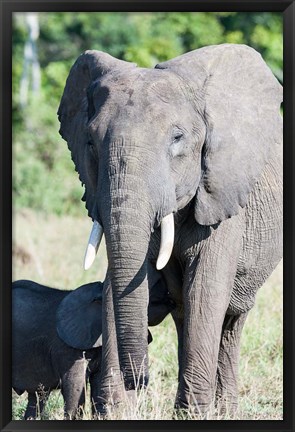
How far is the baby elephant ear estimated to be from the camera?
584 cm

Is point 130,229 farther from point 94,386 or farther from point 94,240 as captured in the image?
point 94,386

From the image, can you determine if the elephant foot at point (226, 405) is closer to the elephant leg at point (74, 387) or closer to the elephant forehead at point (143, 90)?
the elephant leg at point (74, 387)

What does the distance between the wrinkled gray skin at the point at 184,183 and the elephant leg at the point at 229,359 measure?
0.26 m

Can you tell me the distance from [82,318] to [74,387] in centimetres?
35

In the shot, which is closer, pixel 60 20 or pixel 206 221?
pixel 206 221

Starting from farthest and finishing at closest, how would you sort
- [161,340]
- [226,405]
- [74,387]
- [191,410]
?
[161,340]
[74,387]
[226,405]
[191,410]

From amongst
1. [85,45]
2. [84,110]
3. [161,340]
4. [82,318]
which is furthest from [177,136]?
[85,45]

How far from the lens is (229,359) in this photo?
21.0ft

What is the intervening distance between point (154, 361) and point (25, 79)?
923 cm

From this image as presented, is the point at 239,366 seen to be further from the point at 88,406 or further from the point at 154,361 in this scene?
the point at 88,406

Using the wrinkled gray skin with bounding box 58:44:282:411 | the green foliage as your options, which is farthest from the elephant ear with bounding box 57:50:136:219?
the green foliage

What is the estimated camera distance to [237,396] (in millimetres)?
6273

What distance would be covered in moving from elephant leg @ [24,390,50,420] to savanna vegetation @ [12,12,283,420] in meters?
0.07

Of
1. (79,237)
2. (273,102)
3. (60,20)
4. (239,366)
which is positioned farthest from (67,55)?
(273,102)
